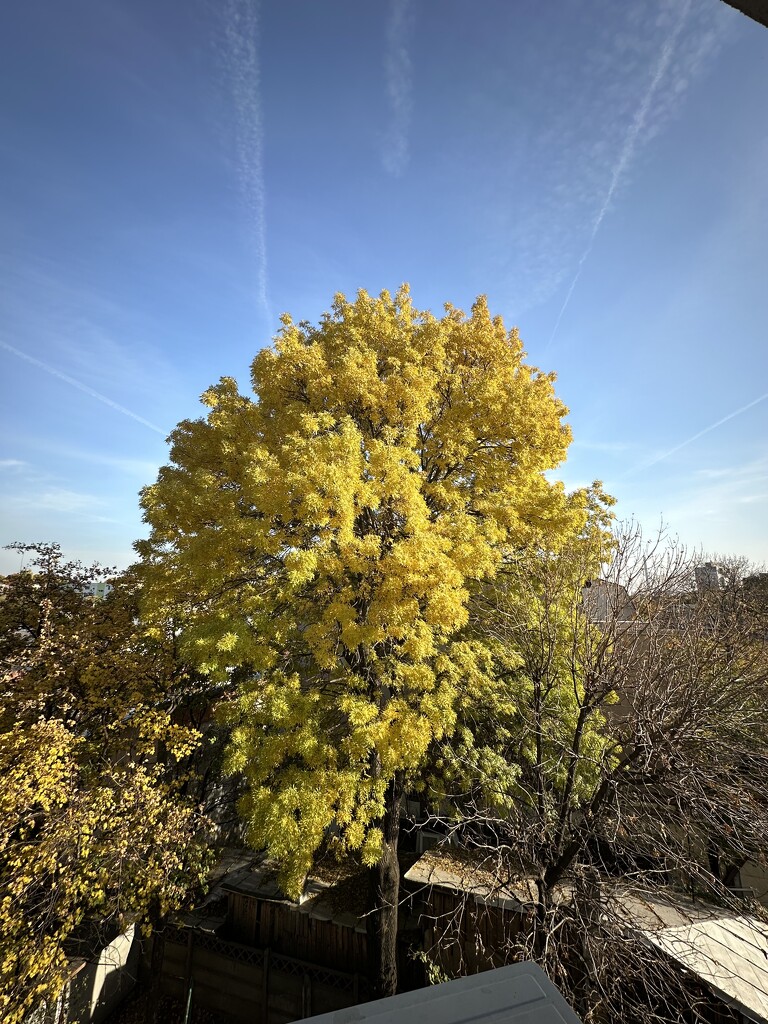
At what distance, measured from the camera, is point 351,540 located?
6.34 metres

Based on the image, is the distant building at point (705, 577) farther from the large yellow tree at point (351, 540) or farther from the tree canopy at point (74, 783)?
the tree canopy at point (74, 783)

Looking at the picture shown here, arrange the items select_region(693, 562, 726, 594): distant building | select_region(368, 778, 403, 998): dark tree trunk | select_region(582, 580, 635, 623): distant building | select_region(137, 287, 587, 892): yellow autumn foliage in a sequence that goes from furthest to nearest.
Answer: select_region(693, 562, 726, 594): distant building → select_region(368, 778, 403, 998): dark tree trunk → select_region(137, 287, 587, 892): yellow autumn foliage → select_region(582, 580, 635, 623): distant building

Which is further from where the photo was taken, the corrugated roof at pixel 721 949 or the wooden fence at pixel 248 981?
the wooden fence at pixel 248 981

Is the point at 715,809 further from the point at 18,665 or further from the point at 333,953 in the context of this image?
the point at 18,665

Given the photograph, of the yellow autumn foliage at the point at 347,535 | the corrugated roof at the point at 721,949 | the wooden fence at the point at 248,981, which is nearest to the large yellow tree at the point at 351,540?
the yellow autumn foliage at the point at 347,535

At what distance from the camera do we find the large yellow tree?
6.20m

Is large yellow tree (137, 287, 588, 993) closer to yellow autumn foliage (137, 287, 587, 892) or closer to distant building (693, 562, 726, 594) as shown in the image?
yellow autumn foliage (137, 287, 587, 892)

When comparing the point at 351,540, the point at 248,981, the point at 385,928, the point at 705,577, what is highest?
the point at 705,577

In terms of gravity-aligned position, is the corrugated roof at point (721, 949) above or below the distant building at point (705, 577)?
below

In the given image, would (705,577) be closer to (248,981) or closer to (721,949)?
(721,949)

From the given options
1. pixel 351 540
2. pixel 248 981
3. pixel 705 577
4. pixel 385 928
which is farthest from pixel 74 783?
pixel 705 577

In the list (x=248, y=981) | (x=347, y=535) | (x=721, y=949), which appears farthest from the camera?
(x=248, y=981)

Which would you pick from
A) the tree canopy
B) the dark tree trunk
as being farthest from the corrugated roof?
the tree canopy

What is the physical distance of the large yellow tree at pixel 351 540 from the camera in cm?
620
